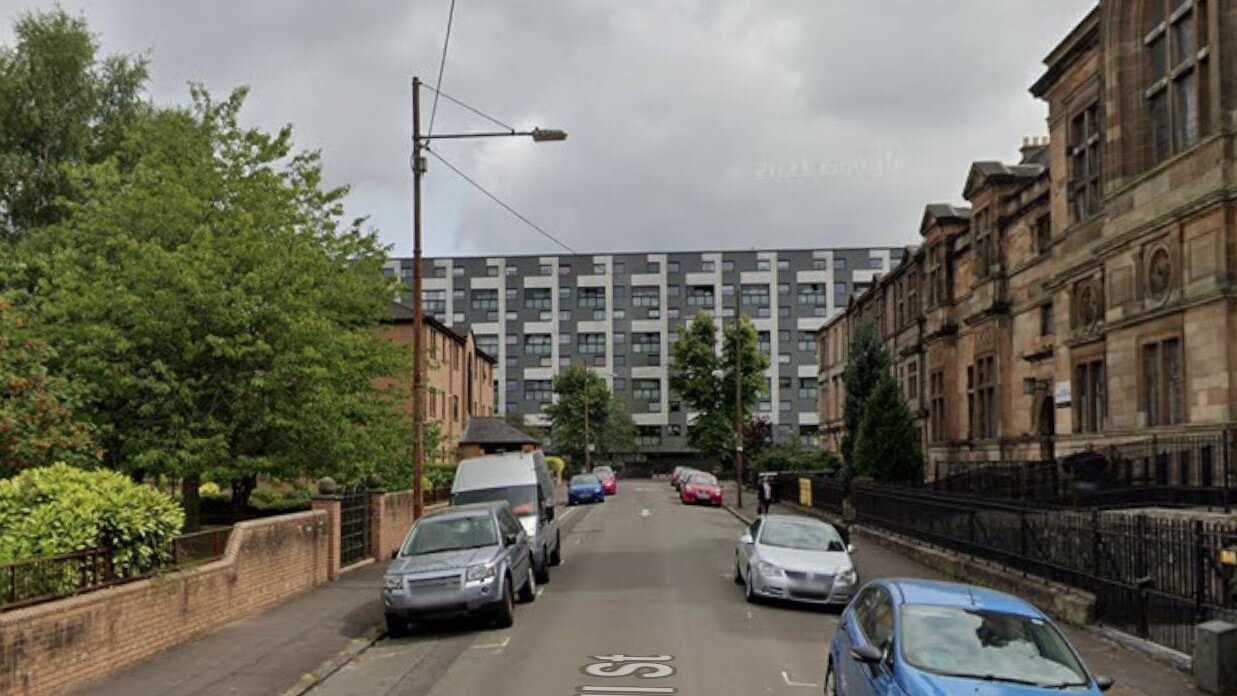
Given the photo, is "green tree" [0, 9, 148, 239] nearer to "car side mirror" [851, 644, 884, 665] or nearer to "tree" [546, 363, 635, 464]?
"car side mirror" [851, 644, 884, 665]

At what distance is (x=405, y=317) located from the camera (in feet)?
155

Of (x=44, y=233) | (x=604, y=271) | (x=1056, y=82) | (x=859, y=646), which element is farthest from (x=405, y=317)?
(x=604, y=271)

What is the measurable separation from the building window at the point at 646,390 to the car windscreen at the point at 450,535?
8548 centimetres

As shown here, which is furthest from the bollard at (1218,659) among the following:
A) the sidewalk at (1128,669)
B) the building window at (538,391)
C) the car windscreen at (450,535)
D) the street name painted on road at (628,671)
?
the building window at (538,391)

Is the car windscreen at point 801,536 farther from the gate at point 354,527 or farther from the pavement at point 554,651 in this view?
the gate at point 354,527

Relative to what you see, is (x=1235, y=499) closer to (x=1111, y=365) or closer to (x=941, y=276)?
(x=1111, y=365)

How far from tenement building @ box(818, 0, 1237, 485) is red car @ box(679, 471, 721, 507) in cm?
1049

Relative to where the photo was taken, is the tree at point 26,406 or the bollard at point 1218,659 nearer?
the bollard at point 1218,659

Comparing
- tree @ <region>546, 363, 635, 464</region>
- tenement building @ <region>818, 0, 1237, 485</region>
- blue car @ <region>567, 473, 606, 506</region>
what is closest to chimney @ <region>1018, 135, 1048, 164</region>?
tenement building @ <region>818, 0, 1237, 485</region>

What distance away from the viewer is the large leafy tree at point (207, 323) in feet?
66.4

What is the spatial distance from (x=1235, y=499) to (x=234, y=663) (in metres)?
16.4

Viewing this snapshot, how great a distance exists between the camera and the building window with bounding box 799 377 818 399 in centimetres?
9794

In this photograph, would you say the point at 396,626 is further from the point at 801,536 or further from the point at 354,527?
the point at 354,527

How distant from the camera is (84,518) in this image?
449 inches
